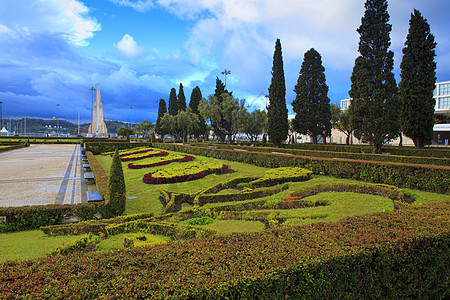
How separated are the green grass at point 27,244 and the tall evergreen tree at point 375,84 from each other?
20.3 metres

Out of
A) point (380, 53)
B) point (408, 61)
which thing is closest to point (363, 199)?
point (380, 53)

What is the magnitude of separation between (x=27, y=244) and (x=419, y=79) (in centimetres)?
2599

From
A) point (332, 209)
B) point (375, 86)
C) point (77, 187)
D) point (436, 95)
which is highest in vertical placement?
point (436, 95)

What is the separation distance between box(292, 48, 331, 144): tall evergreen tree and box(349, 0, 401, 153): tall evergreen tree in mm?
9798

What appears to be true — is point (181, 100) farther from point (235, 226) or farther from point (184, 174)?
point (235, 226)

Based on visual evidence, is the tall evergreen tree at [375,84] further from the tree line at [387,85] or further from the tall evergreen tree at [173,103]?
the tall evergreen tree at [173,103]

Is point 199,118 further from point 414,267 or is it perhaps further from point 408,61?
point 414,267

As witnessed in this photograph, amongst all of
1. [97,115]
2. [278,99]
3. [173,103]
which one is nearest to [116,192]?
[278,99]

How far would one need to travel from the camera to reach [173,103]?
2264 inches

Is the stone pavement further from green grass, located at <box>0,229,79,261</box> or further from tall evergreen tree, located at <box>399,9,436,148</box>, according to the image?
tall evergreen tree, located at <box>399,9,436,148</box>

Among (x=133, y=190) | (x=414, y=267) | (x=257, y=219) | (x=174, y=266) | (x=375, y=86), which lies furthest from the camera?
(x=375, y=86)

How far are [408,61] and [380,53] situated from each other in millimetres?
3860

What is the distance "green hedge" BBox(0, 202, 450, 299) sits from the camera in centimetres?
196

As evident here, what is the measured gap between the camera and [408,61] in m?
21.4
